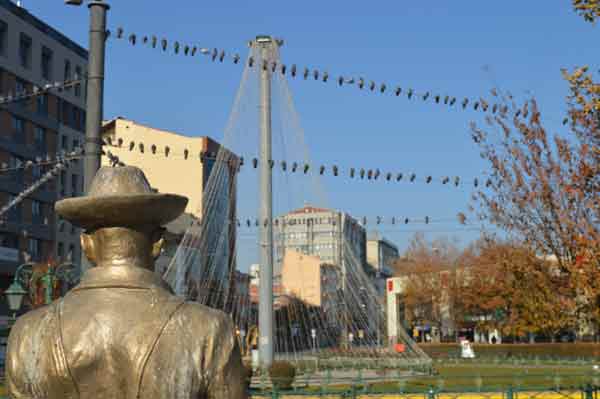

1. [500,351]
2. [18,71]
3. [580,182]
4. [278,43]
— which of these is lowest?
[500,351]

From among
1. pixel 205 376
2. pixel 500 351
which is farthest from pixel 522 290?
pixel 500 351

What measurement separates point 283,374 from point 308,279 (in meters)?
38.9

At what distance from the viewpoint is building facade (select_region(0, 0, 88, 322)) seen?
4712cm

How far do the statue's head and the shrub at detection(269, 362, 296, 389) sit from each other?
2136cm

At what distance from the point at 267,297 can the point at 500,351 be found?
3503cm

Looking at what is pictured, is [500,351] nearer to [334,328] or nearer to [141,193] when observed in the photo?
[334,328]

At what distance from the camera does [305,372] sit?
30.2 meters

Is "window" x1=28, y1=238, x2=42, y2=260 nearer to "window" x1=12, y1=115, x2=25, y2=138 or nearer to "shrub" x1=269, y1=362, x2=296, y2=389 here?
"window" x1=12, y1=115, x2=25, y2=138

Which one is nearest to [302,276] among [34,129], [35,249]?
[35,249]

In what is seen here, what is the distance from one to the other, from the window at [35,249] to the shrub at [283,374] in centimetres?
2878

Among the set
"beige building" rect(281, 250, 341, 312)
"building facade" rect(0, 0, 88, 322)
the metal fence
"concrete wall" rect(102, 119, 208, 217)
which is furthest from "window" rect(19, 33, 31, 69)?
the metal fence

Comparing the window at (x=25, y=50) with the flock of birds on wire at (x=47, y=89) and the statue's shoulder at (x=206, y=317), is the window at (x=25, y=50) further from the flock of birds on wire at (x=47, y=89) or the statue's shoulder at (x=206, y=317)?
the statue's shoulder at (x=206, y=317)

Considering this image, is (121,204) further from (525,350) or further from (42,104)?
(525,350)

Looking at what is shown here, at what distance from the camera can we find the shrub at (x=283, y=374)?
24234 millimetres
